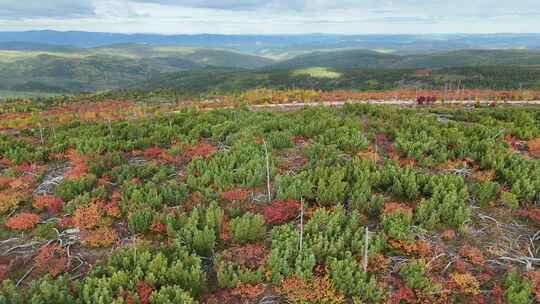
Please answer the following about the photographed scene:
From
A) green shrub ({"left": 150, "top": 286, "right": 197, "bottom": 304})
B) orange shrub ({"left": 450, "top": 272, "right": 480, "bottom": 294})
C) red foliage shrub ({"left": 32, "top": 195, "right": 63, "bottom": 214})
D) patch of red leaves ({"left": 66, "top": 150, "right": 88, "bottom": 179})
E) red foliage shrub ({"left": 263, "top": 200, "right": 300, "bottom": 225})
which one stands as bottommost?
orange shrub ({"left": 450, "top": 272, "right": 480, "bottom": 294})

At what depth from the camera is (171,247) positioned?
7.67 meters

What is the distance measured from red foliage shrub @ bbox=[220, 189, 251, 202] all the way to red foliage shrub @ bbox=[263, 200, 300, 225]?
0.84m

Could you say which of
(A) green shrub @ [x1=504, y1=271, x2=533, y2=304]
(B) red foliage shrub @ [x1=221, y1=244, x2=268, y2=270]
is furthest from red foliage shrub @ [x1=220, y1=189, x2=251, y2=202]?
(A) green shrub @ [x1=504, y1=271, x2=533, y2=304]

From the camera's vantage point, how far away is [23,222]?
29.5ft

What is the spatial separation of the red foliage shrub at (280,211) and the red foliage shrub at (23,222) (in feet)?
18.9

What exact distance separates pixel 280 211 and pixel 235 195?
1.49m

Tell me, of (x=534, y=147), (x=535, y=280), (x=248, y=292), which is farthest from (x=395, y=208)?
(x=534, y=147)

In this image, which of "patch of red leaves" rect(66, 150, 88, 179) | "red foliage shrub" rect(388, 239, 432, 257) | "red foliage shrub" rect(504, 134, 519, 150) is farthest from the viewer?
"red foliage shrub" rect(504, 134, 519, 150)

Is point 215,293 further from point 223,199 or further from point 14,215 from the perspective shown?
point 14,215

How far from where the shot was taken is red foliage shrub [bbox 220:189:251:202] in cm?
967

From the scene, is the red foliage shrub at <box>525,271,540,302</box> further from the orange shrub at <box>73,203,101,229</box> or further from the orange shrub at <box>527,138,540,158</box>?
the orange shrub at <box>73,203,101,229</box>

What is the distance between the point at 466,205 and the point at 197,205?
6.83 m

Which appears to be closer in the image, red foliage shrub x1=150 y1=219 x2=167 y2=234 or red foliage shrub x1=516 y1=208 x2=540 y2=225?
red foliage shrub x1=150 y1=219 x2=167 y2=234

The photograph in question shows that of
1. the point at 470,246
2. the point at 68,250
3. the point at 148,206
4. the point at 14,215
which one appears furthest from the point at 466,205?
the point at 14,215
